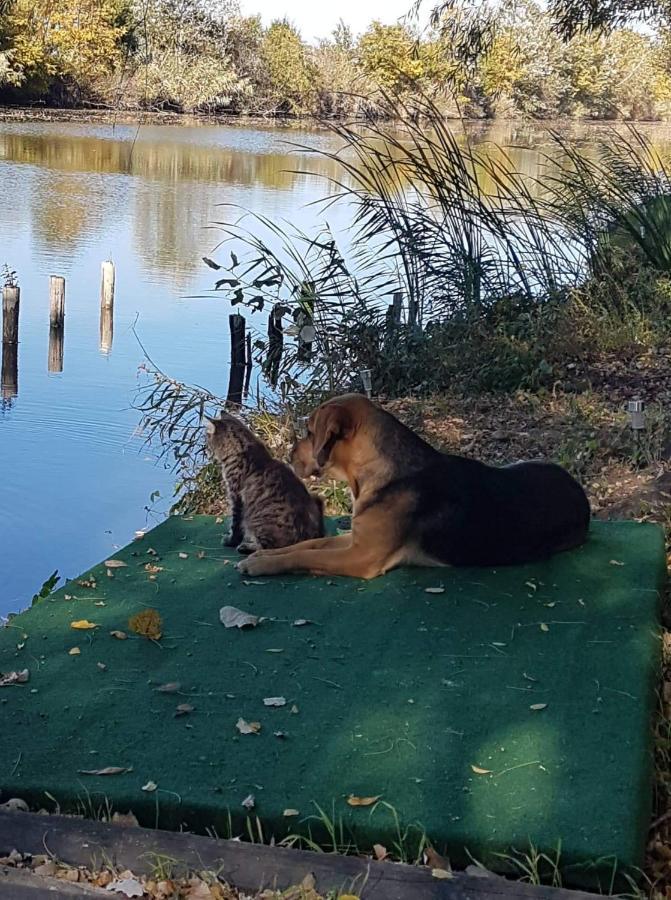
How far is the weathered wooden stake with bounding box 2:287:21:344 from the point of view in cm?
1711

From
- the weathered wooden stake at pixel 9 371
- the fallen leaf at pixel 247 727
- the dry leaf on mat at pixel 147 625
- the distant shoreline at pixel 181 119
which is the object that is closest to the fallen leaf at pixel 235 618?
the dry leaf on mat at pixel 147 625

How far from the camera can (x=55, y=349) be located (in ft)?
58.6

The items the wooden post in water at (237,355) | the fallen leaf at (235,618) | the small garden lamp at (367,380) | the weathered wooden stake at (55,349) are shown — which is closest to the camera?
the fallen leaf at (235,618)

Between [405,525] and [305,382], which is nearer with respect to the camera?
[405,525]

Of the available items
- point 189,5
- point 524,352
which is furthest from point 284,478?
point 524,352

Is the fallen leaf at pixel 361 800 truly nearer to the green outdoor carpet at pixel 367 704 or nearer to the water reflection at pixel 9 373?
the green outdoor carpet at pixel 367 704

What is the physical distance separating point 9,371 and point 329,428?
1308 cm

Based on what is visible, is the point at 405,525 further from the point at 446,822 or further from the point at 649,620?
the point at 446,822

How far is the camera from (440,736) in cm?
352

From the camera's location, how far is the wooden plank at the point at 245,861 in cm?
274

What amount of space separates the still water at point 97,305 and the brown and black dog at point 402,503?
216 centimetres

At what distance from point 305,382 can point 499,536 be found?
18.6ft

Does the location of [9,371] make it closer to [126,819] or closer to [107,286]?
[107,286]

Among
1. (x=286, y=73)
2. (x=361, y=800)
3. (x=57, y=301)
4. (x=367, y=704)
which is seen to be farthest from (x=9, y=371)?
(x=361, y=800)
